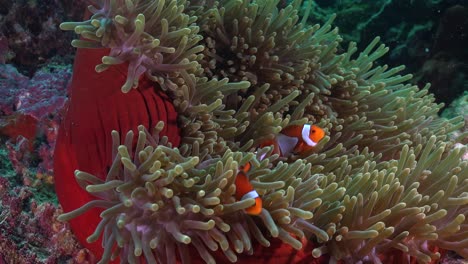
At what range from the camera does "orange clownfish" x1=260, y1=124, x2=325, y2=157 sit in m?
1.84

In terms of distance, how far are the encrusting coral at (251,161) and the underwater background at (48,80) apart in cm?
36

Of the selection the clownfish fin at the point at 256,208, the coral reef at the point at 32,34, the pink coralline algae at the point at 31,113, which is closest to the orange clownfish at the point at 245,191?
the clownfish fin at the point at 256,208

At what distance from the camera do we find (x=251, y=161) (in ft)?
4.81

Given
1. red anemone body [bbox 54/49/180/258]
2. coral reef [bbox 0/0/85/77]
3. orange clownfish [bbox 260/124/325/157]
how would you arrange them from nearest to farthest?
red anemone body [bbox 54/49/180/258], orange clownfish [bbox 260/124/325/157], coral reef [bbox 0/0/85/77]

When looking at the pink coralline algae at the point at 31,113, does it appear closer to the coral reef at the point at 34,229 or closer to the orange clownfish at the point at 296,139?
the coral reef at the point at 34,229

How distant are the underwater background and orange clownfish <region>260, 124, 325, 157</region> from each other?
649 millimetres

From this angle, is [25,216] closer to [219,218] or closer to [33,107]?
[33,107]

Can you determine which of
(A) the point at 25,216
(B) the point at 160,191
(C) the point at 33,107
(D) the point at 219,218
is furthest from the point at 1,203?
(D) the point at 219,218

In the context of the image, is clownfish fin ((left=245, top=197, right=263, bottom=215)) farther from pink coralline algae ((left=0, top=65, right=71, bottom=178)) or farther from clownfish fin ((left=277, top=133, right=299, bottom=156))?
pink coralline algae ((left=0, top=65, right=71, bottom=178))

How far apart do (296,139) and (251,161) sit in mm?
445

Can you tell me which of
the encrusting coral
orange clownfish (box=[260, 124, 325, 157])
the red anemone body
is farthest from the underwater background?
orange clownfish (box=[260, 124, 325, 157])

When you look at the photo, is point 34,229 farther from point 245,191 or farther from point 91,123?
point 245,191

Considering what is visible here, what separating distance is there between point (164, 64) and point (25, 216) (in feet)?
2.62

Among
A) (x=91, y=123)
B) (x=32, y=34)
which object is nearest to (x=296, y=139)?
(x=91, y=123)
